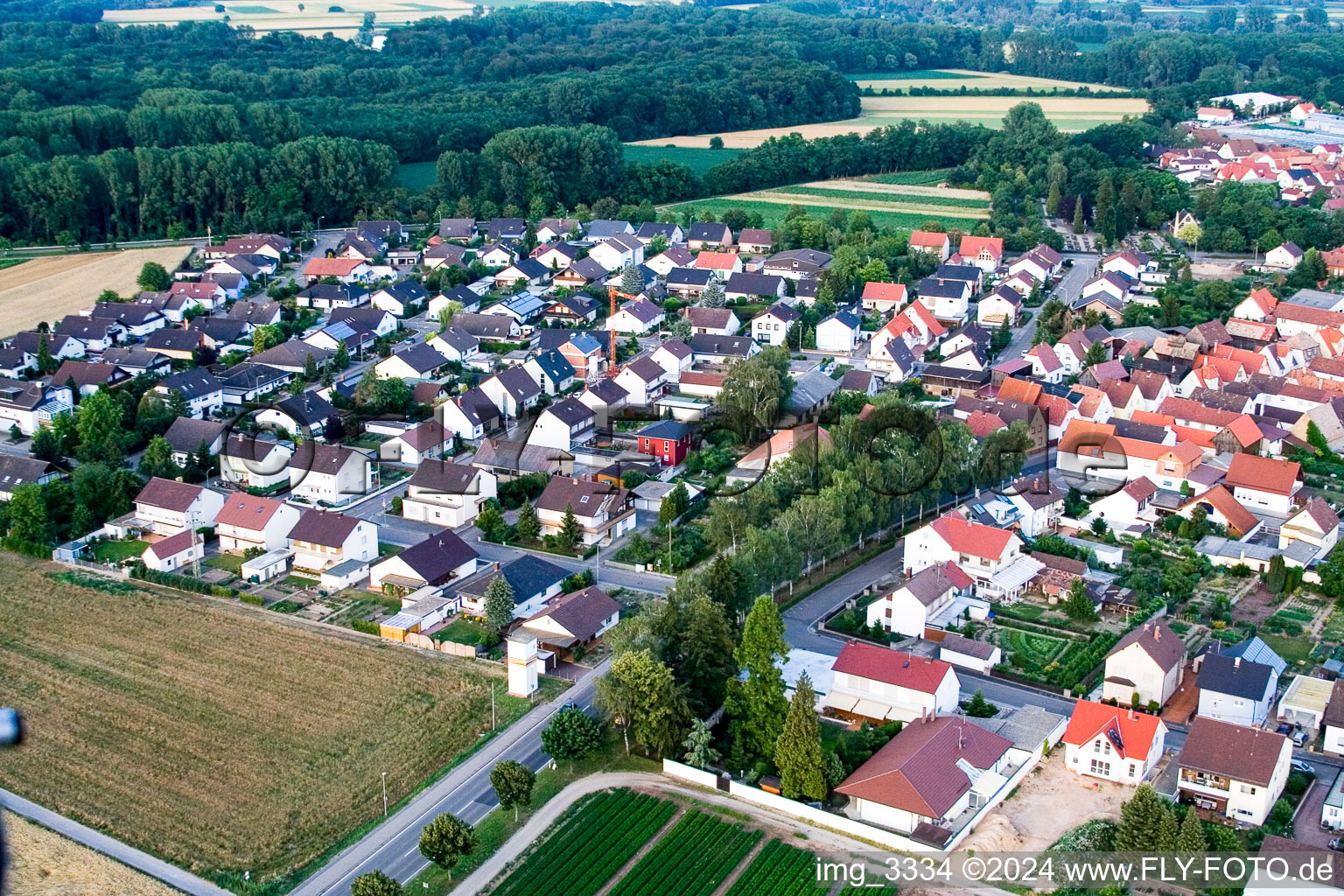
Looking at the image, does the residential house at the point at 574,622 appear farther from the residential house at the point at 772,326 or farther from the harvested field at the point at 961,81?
the harvested field at the point at 961,81

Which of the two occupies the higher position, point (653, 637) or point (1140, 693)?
point (653, 637)

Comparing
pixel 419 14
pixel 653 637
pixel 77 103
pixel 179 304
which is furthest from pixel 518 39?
pixel 653 637

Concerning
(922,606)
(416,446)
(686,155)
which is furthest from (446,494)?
(686,155)

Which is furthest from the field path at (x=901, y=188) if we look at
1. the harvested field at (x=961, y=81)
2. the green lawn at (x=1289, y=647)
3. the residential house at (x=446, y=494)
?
the green lawn at (x=1289, y=647)

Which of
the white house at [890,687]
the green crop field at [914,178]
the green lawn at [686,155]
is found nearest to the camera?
the white house at [890,687]

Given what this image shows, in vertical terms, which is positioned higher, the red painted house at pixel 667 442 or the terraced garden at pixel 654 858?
the red painted house at pixel 667 442

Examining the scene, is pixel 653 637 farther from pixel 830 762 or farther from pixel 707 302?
pixel 707 302

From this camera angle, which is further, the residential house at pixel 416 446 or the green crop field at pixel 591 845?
the residential house at pixel 416 446
